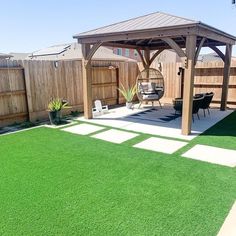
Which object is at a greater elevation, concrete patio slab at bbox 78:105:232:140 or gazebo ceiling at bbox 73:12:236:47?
gazebo ceiling at bbox 73:12:236:47

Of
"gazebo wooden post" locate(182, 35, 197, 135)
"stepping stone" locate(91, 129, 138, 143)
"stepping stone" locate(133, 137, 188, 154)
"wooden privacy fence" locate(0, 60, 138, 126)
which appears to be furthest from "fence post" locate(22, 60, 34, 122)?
"gazebo wooden post" locate(182, 35, 197, 135)

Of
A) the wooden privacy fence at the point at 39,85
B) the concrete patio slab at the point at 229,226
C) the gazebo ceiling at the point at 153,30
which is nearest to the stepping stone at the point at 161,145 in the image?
the concrete patio slab at the point at 229,226

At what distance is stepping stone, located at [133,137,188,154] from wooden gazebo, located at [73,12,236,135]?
0.75 metres

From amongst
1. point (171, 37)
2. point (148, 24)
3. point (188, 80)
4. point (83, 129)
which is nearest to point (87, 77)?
point (83, 129)

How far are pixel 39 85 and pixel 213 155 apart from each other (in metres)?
5.69

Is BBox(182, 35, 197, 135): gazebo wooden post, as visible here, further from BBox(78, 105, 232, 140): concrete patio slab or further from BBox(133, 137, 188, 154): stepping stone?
BBox(133, 137, 188, 154): stepping stone

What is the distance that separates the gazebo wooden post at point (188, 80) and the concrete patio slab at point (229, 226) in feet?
11.0

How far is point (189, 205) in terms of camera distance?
3.00 m

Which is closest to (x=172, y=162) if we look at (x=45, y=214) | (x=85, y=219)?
(x=85, y=219)

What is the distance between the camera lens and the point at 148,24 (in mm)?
6438

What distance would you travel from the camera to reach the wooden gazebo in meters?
5.74

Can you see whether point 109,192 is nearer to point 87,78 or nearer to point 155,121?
point 155,121

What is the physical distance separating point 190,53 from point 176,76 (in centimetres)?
516

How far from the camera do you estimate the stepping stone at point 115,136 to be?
5.81 m
